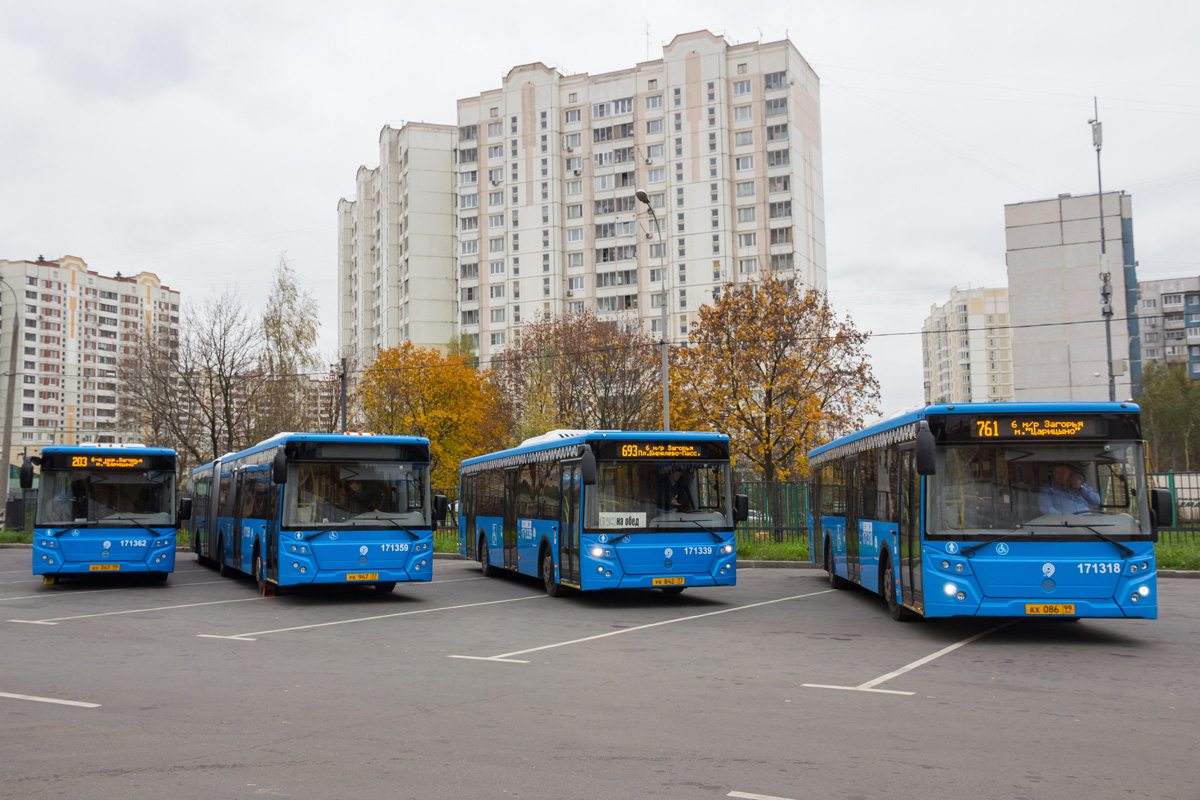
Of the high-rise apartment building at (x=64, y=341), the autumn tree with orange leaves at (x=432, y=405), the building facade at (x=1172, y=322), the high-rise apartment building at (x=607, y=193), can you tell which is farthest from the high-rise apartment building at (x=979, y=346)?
the autumn tree with orange leaves at (x=432, y=405)

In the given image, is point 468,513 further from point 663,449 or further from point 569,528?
point 663,449

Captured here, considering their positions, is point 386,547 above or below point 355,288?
below

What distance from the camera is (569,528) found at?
58.6 ft

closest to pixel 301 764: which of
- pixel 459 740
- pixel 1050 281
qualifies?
pixel 459 740

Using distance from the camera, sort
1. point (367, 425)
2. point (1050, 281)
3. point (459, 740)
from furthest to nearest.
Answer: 1. point (1050, 281)
2. point (367, 425)
3. point (459, 740)

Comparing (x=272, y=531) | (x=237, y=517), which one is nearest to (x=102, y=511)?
(x=237, y=517)

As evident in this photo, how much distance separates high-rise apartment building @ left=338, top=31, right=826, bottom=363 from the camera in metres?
93.3

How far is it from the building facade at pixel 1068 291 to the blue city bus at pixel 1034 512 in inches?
2315

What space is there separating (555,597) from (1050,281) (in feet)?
197

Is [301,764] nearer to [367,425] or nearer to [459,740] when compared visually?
[459,740]

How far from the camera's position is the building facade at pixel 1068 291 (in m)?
68.4

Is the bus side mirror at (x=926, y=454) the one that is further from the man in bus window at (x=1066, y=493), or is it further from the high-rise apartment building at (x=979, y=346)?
the high-rise apartment building at (x=979, y=346)

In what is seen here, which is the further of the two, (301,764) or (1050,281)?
(1050,281)

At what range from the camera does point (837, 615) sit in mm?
15797
